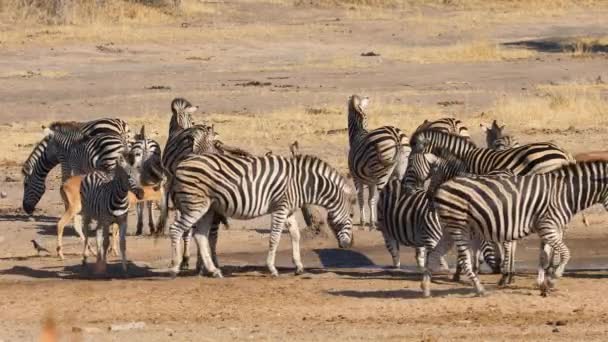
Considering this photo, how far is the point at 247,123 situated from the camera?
25.4 metres

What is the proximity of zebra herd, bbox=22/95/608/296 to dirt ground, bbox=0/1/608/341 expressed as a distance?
1.23 feet

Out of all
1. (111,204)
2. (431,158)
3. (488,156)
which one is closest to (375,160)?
(431,158)

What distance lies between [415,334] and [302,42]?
96.6ft

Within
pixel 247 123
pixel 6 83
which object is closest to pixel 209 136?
pixel 247 123

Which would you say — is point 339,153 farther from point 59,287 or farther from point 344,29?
point 344,29

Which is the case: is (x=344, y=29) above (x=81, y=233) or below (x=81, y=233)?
above

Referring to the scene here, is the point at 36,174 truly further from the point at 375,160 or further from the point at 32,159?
the point at 375,160

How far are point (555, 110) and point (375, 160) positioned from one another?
30.0 ft

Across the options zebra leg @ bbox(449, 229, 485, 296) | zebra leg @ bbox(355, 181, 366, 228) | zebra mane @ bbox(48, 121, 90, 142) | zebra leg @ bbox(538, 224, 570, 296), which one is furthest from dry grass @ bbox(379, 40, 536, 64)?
zebra leg @ bbox(449, 229, 485, 296)

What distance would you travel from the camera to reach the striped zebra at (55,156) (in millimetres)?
18484

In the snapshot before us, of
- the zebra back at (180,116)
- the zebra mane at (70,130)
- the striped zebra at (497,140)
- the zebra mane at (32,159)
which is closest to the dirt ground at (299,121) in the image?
the zebra mane at (32,159)

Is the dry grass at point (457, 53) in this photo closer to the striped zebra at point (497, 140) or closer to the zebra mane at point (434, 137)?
the striped zebra at point (497, 140)

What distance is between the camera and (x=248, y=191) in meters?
14.3

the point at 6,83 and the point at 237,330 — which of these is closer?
the point at 237,330
